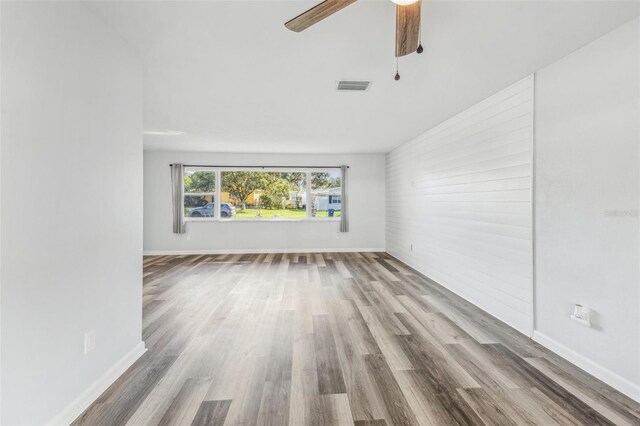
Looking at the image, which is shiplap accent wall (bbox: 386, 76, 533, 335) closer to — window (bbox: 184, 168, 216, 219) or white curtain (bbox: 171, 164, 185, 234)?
window (bbox: 184, 168, 216, 219)

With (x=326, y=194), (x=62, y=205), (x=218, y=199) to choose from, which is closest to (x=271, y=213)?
(x=218, y=199)

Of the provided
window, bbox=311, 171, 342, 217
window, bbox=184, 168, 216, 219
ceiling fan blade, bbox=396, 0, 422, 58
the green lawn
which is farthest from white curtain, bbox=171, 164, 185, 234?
ceiling fan blade, bbox=396, 0, 422, 58

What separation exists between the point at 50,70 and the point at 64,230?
815 millimetres

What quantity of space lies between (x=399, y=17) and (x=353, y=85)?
1.48 m

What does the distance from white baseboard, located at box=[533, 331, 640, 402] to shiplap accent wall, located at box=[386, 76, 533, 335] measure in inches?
7.6

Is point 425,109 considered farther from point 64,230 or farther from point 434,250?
point 64,230

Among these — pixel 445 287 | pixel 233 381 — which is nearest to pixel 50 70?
pixel 233 381

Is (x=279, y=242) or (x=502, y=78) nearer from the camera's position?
(x=502, y=78)

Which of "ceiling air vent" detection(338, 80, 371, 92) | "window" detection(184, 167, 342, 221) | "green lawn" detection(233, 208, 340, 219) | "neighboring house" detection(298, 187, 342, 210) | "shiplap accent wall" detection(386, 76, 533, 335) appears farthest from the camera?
"neighboring house" detection(298, 187, 342, 210)

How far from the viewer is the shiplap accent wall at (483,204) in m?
2.69

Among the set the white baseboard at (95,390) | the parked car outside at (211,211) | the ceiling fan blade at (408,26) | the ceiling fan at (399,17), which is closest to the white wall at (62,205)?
the white baseboard at (95,390)

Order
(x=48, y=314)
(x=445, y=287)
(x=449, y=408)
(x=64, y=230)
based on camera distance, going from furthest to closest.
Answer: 1. (x=445, y=287)
2. (x=449, y=408)
3. (x=64, y=230)
4. (x=48, y=314)

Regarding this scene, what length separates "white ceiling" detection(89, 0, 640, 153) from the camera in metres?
1.78

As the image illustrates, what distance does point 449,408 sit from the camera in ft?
5.41
